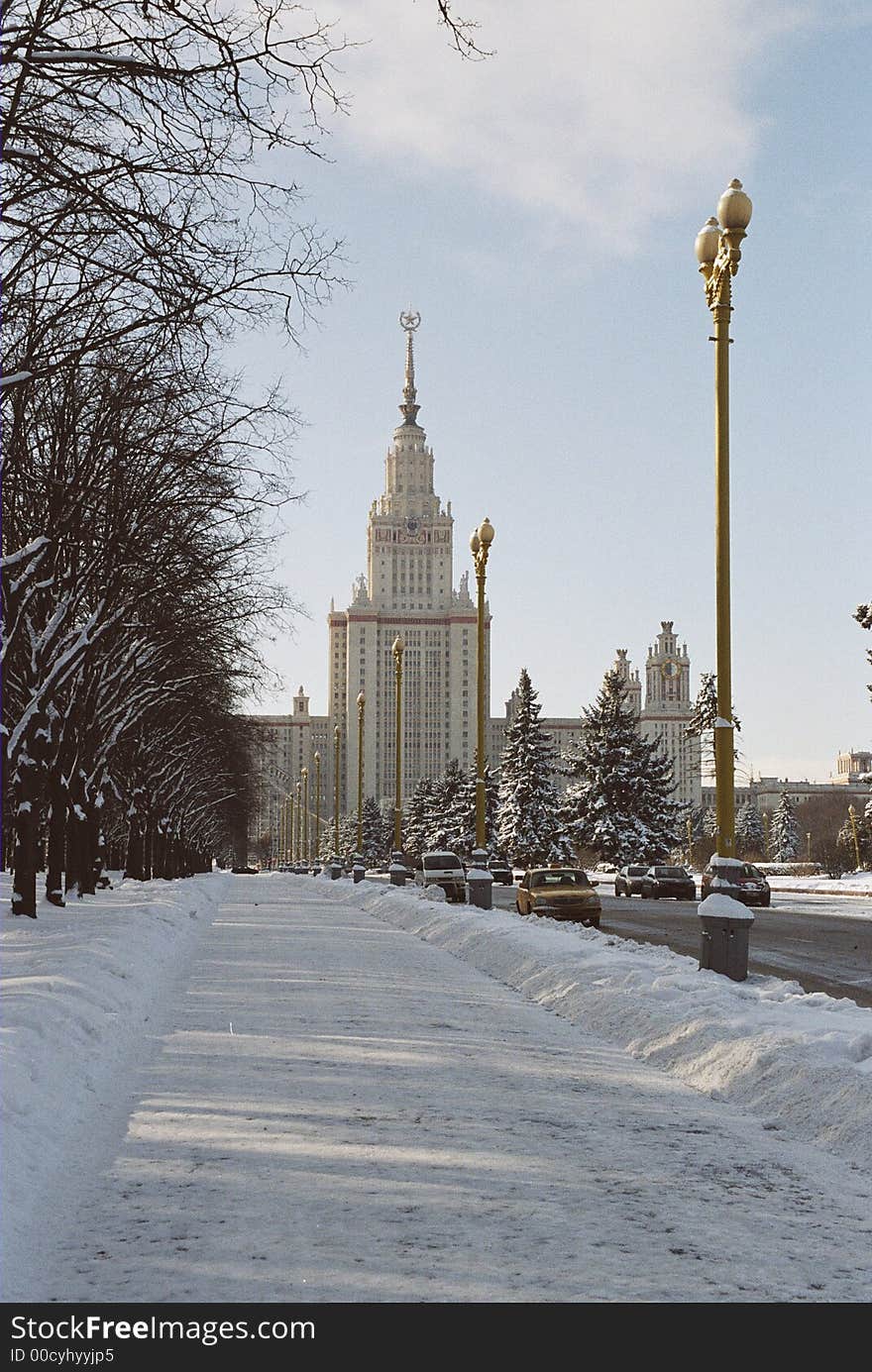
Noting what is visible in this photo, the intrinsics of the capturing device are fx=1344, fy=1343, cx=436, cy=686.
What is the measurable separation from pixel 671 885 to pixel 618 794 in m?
27.2

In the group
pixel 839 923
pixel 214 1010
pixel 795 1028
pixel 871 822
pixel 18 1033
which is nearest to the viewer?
pixel 18 1033

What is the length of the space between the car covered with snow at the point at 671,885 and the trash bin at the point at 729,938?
125 feet

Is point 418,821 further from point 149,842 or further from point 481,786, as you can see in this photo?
point 481,786

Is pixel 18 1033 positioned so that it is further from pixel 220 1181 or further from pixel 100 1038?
pixel 220 1181

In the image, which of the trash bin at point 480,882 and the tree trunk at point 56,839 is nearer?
the tree trunk at point 56,839

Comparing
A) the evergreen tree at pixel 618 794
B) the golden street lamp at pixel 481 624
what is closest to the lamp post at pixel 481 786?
the golden street lamp at pixel 481 624

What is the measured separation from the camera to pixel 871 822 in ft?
183

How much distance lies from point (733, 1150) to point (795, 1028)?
277 centimetres

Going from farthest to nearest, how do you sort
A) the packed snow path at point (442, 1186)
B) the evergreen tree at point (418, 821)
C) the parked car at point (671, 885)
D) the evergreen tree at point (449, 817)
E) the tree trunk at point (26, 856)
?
the evergreen tree at point (418, 821)
the evergreen tree at point (449, 817)
the parked car at point (671, 885)
the tree trunk at point (26, 856)
the packed snow path at point (442, 1186)

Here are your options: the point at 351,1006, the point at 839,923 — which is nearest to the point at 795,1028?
the point at 351,1006

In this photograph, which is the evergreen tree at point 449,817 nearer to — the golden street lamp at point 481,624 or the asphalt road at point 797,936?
the asphalt road at point 797,936

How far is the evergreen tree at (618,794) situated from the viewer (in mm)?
79000


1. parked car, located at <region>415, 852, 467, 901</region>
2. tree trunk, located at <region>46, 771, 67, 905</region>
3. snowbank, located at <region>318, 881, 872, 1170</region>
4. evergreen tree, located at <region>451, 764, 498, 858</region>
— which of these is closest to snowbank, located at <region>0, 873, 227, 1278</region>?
snowbank, located at <region>318, 881, 872, 1170</region>

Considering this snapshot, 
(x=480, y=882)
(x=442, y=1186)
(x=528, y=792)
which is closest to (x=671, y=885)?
(x=480, y=882)
